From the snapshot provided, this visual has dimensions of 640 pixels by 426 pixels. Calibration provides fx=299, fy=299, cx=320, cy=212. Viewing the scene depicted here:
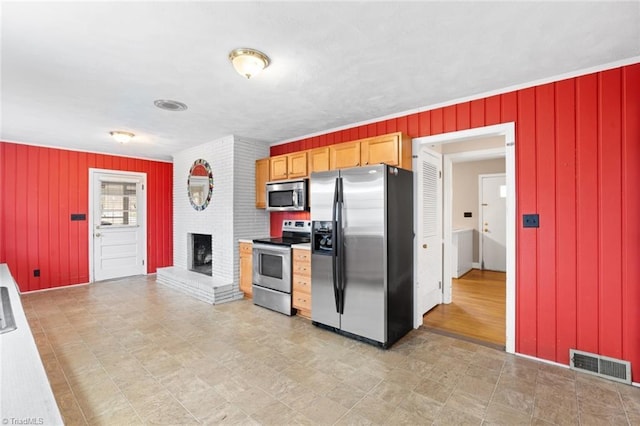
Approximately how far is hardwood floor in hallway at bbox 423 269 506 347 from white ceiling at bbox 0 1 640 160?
2585 mm

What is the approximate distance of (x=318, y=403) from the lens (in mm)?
2160

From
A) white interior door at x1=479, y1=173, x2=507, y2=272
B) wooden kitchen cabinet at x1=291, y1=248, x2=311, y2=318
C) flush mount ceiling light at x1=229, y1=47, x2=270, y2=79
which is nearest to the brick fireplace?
wooden kitchen cabinet at x1=291, y1=248, x2=311, y2=318

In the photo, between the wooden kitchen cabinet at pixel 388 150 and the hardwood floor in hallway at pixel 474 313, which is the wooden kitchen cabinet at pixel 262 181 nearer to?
the wooden kitchen cabinet at pixel 388 150

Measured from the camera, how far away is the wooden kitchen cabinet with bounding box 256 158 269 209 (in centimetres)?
491

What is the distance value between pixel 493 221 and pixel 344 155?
4700mm

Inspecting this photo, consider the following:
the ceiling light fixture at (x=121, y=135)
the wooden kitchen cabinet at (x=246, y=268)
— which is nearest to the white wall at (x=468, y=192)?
the wooden kitchen cabinet at (x=246, y=268)

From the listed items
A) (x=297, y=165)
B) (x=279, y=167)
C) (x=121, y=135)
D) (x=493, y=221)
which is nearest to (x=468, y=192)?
(x=493, y=221)

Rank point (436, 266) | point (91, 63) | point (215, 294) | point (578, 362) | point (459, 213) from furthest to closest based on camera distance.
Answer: point (459, 213)
point (215, 294)
point (436, 266)
point (578, 362)
point (91, 63)

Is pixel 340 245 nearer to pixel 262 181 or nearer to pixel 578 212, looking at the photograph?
pixel 578 212

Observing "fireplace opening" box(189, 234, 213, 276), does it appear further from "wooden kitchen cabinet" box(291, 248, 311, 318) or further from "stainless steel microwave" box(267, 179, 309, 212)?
"wooden kitchen cabinet" box(291, 248, 311, 318)

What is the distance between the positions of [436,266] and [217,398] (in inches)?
122

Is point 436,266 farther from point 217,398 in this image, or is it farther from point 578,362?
point 217,398

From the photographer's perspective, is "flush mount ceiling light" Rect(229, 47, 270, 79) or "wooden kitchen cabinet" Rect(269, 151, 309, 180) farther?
"wooden kitchen cabinet" Rect(269, 151, 309, 180)

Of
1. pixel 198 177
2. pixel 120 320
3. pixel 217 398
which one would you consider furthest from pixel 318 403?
pixel 198 177
